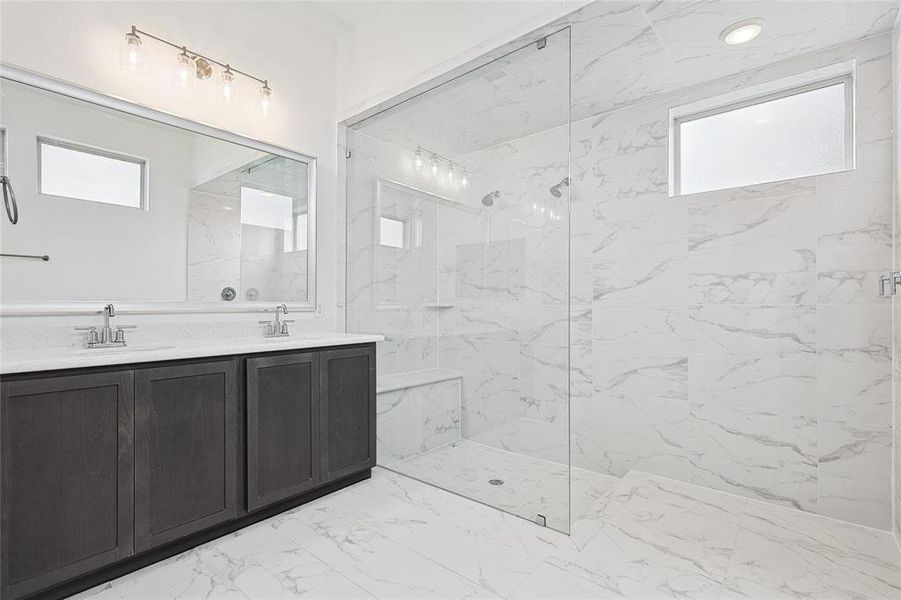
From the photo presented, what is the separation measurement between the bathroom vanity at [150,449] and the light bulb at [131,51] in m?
1.30

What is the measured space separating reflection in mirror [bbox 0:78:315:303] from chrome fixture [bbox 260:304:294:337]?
0.09 m

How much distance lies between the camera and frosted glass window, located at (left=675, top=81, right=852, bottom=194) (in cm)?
229

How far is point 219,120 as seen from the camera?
94.8 inches

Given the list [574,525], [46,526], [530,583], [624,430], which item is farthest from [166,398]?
[624,430]

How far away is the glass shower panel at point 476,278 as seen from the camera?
2209mm

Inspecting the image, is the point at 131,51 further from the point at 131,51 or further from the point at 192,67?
the point at 192,67

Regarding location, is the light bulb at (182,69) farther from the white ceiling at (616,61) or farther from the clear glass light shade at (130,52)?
the white ceiling at (616,61)

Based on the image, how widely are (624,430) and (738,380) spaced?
2.39 feet

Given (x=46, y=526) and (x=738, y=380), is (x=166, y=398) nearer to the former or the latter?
(x=46, y=526)

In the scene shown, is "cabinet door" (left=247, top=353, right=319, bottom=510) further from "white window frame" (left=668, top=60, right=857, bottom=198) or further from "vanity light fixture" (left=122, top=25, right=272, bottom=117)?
"white window frame" (left=668, top=60, right=857, bottom=198)

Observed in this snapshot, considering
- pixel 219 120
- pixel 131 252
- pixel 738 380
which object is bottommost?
pixel 738 380

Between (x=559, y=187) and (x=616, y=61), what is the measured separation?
783 mm

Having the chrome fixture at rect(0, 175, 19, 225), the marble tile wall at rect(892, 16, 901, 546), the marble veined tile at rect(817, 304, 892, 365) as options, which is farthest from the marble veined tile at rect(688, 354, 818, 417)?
the chrome fixture at rect(0, 175, 19, 225)

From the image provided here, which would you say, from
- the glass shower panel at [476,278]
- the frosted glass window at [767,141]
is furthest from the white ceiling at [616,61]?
the frosted glass window at [767,141]
